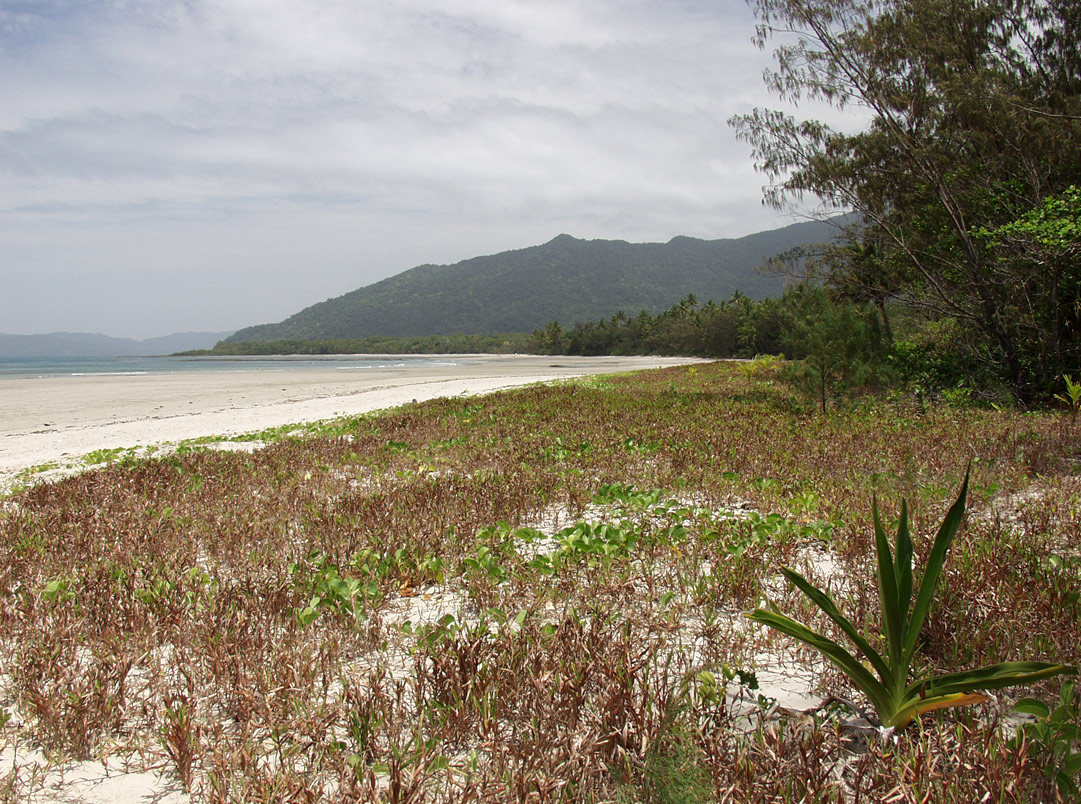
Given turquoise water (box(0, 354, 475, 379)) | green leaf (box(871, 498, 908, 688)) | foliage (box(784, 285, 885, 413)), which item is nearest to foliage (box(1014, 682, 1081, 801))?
green leaf (box(871, 498, 908, 688))

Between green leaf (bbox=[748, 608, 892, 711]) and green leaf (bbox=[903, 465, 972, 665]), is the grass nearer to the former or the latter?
green leaf (bbox=[748, 608, 892, 711])

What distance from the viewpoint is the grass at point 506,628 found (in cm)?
192

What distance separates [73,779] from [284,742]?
2.30 feet

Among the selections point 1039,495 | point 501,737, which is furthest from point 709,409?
point 501,737

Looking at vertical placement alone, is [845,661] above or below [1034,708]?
above

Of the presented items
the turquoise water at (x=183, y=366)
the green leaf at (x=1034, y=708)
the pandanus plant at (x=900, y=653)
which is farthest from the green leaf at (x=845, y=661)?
the turquoise water at (x=183, y=366)

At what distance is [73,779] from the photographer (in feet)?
6.82

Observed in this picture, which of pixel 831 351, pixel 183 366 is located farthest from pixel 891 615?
pixel 183 366

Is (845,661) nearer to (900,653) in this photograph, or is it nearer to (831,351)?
(900,653)

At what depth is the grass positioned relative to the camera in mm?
1918

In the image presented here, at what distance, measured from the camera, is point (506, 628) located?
2.84m

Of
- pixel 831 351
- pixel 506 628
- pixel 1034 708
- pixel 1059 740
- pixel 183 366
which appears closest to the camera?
pixel 1059 740

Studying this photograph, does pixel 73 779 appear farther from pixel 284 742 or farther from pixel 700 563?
pixel 700 563

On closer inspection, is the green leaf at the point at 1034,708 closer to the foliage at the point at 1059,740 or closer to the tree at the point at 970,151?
the foliage at the point at 1059,740
